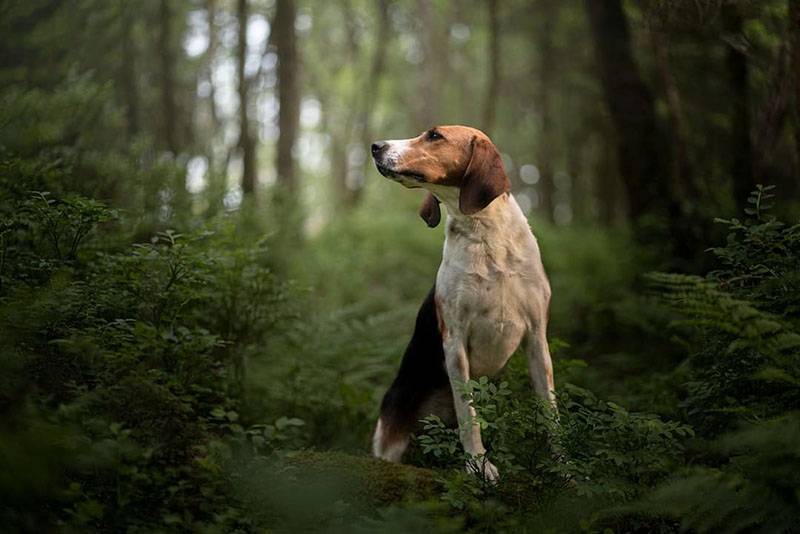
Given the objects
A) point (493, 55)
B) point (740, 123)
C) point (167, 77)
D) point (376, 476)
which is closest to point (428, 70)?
point (493, 55)

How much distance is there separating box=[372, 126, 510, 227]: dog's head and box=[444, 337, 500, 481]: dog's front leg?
0.92 m

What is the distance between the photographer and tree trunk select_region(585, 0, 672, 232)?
388 inches

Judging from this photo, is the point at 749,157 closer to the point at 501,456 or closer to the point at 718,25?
the point at 718,25

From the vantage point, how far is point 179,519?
3504mm

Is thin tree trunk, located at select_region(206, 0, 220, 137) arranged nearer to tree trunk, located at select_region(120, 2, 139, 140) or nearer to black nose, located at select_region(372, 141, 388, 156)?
tree trunk, located at select_region(120, 2, 139, 140)

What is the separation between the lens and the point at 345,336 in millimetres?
7633

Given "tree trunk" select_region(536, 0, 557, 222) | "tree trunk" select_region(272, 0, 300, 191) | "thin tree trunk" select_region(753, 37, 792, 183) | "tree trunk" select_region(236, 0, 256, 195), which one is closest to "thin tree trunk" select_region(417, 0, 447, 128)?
"tree trunk" select_region(536, 0, 557, 222)

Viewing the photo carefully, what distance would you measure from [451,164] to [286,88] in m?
9.52

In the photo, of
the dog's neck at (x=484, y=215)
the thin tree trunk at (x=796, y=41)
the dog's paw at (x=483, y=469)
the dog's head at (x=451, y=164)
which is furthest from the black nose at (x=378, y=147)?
the thin tree trunk at (x=796, y=41)

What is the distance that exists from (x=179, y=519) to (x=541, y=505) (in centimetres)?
191

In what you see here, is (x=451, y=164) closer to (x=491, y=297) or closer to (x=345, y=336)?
(x=491, y=297)

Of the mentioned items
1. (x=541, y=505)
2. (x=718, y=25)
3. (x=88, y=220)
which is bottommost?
(x=541, y=505)

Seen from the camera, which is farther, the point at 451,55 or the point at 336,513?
the point at 451,55

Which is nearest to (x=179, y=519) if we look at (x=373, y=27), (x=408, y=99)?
(x=373, y=27)
